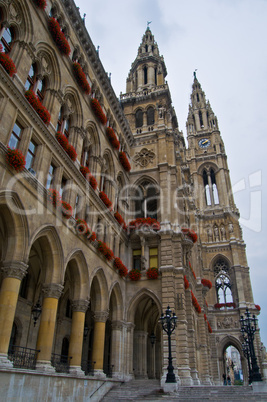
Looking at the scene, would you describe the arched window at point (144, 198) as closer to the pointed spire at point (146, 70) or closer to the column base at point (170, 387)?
the pointed spire at point (146, 70)

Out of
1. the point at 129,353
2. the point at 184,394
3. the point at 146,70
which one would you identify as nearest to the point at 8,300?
the point at 184,394

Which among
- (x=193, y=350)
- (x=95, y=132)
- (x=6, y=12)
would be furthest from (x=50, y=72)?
(x=193, y=350)

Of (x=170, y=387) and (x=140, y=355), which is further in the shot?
(x=140, y=355)

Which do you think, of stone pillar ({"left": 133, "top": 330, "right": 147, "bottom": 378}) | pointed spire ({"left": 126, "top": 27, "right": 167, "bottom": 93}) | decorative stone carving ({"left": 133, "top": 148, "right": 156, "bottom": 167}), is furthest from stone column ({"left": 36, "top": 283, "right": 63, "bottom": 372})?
pointed spire ({"left": 126, "top": 27, "right": 167, "bottom": 93})

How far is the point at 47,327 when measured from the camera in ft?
51.3

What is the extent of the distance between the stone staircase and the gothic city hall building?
1451 millimetres

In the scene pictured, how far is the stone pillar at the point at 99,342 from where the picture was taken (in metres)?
20.9

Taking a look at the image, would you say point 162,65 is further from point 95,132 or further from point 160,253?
point 160,253

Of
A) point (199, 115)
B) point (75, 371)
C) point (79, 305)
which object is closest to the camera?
point (75, 371)

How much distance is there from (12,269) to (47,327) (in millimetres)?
3856

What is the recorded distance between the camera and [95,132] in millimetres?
25688

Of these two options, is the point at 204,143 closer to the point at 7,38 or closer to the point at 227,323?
the point at 227,323

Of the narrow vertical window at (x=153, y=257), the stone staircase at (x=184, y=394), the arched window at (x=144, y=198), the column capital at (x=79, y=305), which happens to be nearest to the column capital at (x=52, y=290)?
the column capital at (x=79, y=305)

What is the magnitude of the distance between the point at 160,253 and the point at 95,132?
38.3ft
